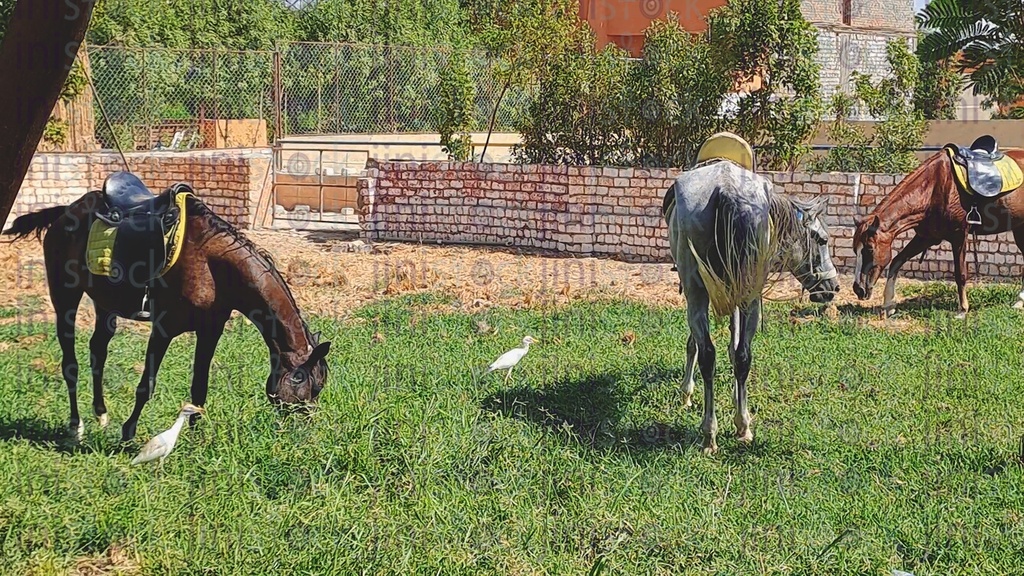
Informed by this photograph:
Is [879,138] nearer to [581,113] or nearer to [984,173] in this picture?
[581,113]

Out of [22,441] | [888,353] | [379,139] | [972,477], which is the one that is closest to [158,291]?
[22,441]

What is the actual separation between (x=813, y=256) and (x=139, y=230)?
465cm

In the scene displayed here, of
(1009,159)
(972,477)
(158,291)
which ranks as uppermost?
(1009,159)

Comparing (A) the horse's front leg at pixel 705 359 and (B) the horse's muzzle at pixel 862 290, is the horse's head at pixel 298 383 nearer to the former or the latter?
(A) the horse's front leg at pixel 705 359

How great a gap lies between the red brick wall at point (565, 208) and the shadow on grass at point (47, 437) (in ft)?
29.1

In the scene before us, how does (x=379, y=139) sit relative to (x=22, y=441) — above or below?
above

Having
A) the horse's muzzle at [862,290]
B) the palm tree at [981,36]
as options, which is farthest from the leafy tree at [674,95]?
the horse's muzzle at [862,290]

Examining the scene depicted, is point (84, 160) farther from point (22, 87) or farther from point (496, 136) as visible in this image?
point (22, 87)

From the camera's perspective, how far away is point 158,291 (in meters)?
6.20

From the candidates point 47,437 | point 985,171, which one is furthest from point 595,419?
point 985,171

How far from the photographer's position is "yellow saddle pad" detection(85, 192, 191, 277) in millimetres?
6062

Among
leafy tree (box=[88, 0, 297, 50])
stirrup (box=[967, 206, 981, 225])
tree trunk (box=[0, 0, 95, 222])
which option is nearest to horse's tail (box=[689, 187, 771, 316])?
tree trunk (box=[0, 0, 95, 222])

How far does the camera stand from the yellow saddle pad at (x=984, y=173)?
10.1 metres

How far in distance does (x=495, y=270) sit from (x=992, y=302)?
575 centimetres
